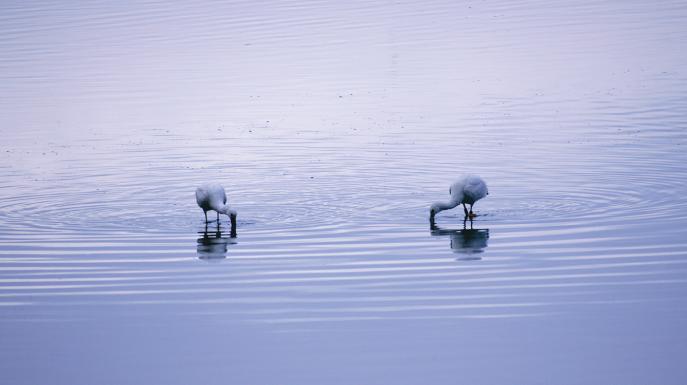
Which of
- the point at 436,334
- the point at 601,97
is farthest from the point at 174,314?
the point at 601,97

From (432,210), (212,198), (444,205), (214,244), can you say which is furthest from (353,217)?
(214,244)

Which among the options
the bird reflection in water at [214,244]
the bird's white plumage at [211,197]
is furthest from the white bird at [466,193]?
the bird's white plumage at [211,197]

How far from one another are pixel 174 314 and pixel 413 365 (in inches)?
144

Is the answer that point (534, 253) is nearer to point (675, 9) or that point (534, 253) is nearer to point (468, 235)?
point (468, 235)

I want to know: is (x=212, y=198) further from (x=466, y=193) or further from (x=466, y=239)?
(x=466, y=239)

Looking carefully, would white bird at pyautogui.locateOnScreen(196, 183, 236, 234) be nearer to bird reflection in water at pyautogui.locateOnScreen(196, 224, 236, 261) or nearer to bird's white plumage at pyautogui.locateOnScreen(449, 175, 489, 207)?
bird reflection in water at pyautogui.locateOnScreen(196, 224, 236, 261)

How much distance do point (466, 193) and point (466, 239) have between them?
1.79 metres

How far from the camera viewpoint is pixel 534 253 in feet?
54.9

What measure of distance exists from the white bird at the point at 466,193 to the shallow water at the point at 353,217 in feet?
1.07

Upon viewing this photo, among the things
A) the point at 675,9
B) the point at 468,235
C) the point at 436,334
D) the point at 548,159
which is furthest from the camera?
the point at 675,9

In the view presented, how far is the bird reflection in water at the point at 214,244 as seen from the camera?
17.5 m

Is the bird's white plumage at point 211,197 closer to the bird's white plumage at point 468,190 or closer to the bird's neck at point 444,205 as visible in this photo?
the bird's neck at point 444,205

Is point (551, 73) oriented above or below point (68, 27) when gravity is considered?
below

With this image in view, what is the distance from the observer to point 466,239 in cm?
1816
